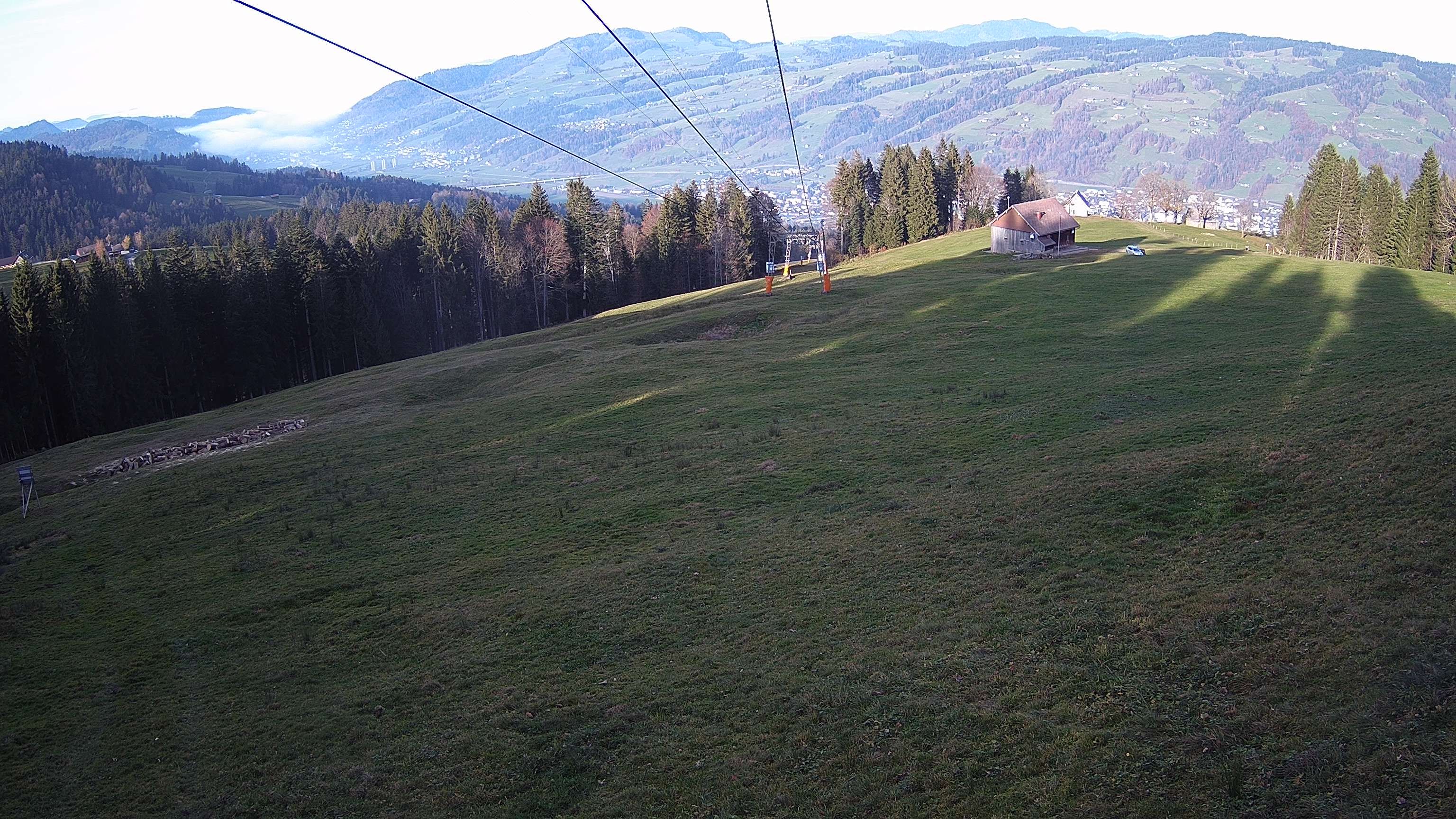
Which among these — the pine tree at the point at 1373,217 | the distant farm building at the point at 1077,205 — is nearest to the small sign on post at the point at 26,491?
the pine tree at the point at 1373,217

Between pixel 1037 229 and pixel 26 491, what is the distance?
242 ft

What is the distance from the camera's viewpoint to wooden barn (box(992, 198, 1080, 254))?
2970 inches

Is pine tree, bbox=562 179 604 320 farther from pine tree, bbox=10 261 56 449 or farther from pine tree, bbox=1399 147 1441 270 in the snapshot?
pine tree, bbox=1399 147 1441 270

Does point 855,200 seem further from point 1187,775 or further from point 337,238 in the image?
point 1187,775

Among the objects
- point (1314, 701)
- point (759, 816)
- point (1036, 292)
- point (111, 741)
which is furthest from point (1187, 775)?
point (1036, 292)

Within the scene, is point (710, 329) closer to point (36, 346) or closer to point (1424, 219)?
point (36, 346)

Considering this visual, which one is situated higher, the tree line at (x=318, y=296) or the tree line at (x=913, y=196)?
the tree line at (x=913, y=196)

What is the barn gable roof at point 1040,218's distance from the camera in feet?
247

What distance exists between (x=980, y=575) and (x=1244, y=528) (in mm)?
5145

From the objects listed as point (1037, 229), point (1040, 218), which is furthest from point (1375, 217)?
point (1037, 229)

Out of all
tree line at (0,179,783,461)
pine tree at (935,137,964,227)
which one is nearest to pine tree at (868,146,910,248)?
pine tree at (935,137,964,227)

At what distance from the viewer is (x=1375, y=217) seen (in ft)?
285

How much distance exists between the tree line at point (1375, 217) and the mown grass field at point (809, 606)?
2260 inches

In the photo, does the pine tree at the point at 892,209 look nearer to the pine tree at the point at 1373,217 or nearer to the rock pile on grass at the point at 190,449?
the pine tree at the point at 1373,217
